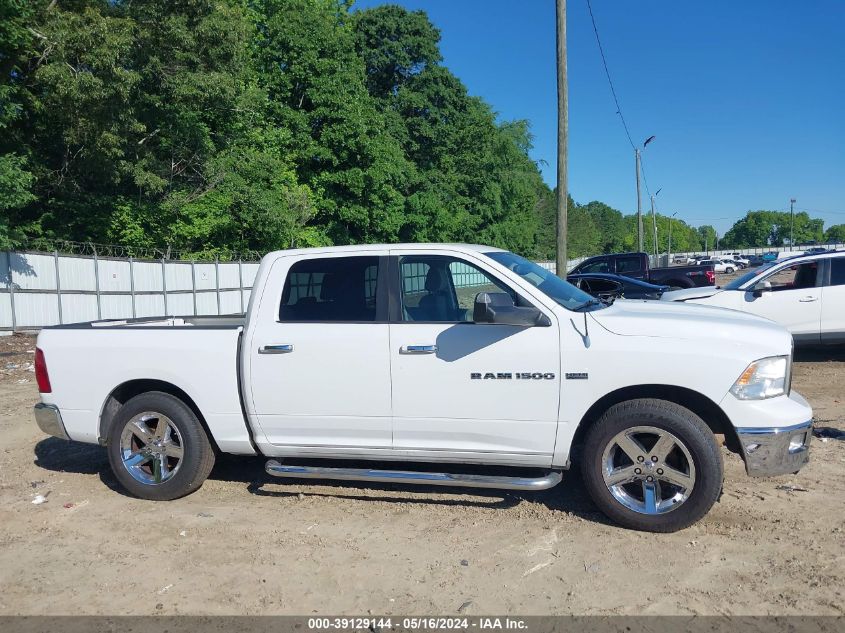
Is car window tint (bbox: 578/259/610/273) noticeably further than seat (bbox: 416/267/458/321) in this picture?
Yes

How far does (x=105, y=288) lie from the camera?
64.3ft

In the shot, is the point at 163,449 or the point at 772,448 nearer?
the point at 772,448

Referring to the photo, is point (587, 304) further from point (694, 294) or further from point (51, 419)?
point (694, 294)

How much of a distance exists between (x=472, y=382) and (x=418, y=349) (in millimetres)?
440

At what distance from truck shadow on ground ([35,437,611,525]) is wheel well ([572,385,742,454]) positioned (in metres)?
0.78

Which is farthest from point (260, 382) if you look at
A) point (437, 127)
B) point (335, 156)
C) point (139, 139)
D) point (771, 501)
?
point (437, 127)

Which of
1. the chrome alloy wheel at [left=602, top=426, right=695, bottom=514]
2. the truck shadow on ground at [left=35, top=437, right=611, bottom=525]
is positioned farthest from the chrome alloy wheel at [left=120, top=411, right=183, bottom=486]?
the chrome alloy wheel at [left=602, top=426, right=695, bottom=514]

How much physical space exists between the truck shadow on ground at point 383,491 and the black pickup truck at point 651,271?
13.9 m

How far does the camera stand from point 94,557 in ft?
14.2

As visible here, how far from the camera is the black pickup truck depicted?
19.0m

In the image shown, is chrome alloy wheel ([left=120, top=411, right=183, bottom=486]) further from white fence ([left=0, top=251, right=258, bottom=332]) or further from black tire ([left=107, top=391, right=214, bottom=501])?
white fence ([left=0, top=251, right=258, bottom=332])

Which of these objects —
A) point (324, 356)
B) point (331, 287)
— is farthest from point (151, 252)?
point (324, 356)

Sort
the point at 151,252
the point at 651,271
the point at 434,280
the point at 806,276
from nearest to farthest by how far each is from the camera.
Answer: the point at 434,280 < the point at 806,276 < the point at 651,271 < the point at 151,252

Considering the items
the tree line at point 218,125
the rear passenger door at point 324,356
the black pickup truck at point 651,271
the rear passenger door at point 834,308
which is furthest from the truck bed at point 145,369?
the black pickup truck at point 651,271
